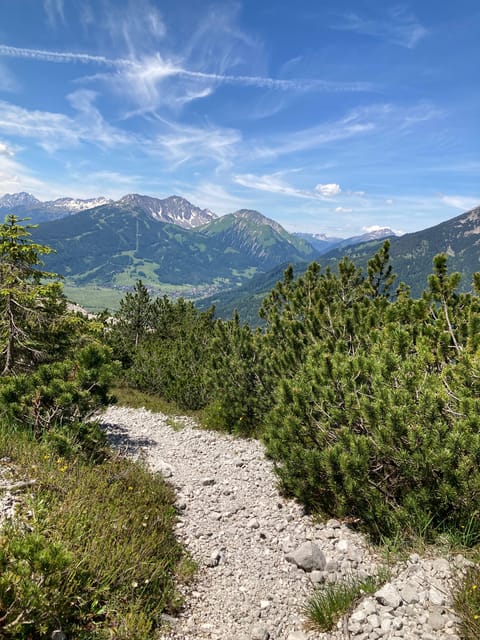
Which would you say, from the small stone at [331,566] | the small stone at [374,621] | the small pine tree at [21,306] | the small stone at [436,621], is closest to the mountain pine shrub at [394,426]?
the small stone at [331,566]

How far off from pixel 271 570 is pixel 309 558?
2.15 ft

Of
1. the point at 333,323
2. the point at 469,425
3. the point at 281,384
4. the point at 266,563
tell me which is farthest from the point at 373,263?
the point at 266,563

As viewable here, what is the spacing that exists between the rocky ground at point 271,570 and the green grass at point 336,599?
13 centimetres

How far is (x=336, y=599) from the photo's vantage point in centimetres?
462

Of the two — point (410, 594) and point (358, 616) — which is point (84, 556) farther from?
point (410, 594)

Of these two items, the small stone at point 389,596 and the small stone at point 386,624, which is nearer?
the small stone at point 386,624

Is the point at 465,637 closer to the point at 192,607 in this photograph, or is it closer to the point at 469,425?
the point at 469,425

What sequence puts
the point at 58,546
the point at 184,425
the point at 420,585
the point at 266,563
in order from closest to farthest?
the point at 58,546 < the point at 420,585 < the point at 266,563 < the point at 184,425

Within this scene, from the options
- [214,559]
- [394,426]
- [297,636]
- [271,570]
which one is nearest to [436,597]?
[297,636]

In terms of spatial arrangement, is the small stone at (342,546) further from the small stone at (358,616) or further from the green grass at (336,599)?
the small stone at (358,616)

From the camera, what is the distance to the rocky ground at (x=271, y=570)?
165 inches

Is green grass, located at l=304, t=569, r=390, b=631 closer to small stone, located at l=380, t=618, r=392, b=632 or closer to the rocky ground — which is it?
the rocky ground

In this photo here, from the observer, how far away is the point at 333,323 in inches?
429

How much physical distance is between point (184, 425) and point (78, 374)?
24.9ft
